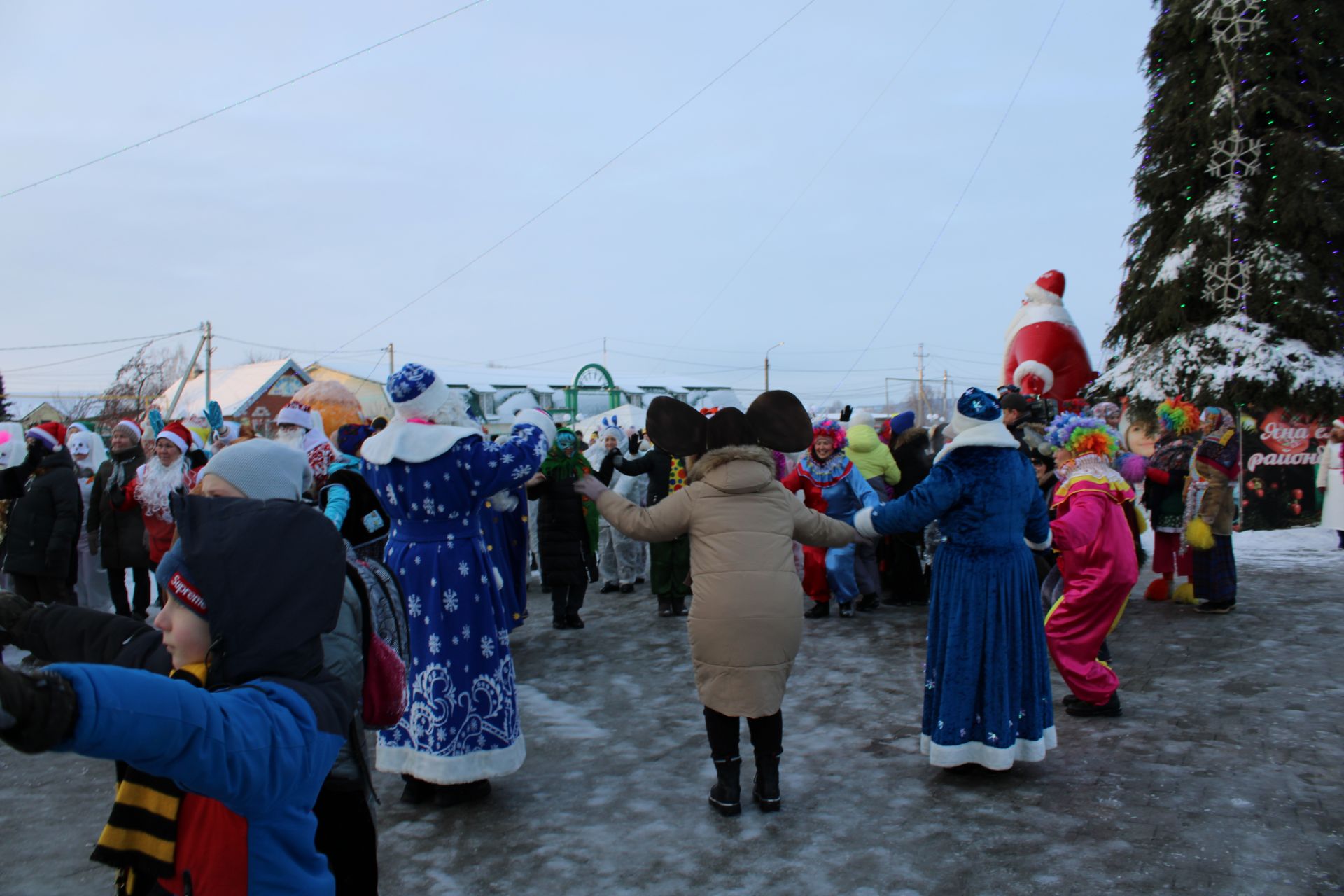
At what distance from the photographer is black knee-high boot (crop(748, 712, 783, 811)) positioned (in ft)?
13.2

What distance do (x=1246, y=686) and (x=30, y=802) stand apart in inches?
264

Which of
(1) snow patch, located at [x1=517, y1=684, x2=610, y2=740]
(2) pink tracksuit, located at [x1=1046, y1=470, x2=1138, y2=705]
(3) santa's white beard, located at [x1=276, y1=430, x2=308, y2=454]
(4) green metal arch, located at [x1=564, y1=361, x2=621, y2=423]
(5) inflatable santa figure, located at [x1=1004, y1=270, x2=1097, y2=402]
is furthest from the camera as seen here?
(4) green metal arch, located at [x1=564, y1=361, x2=621, y2=423]

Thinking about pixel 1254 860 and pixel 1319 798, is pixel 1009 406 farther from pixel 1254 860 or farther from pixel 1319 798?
pixel 1254 860

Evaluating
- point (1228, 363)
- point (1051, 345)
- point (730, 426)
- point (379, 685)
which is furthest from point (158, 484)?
point (1228, 363)

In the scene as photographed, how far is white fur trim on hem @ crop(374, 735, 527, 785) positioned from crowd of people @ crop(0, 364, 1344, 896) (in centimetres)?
1

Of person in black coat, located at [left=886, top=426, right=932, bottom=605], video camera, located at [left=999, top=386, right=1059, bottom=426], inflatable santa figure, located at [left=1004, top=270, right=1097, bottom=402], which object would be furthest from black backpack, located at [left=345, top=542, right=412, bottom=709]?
inflatable santa figure, located at [left=1004, top=270, right=1097, bottom=402]

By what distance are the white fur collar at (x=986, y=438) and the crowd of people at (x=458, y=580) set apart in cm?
1

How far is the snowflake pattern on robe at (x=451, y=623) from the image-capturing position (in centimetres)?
410

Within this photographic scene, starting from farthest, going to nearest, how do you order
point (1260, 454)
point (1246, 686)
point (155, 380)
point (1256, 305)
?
point (155, 380) → point (1260, 454) → point (1256, 305) → point (1246, 686)

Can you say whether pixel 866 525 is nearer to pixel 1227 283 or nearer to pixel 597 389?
pixel 1227 283

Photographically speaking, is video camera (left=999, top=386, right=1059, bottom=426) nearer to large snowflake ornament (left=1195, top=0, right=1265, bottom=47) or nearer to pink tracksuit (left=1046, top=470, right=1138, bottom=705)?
pink tracksuit (left=1046, top=470, right=1138, bottom=705)

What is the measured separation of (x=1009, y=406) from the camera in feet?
21.5

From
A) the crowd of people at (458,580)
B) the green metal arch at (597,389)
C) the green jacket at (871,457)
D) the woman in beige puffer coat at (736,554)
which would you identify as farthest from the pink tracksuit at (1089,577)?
the green metal arch at (597,389)

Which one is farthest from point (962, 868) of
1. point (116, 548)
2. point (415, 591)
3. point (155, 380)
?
point (155, 380)
